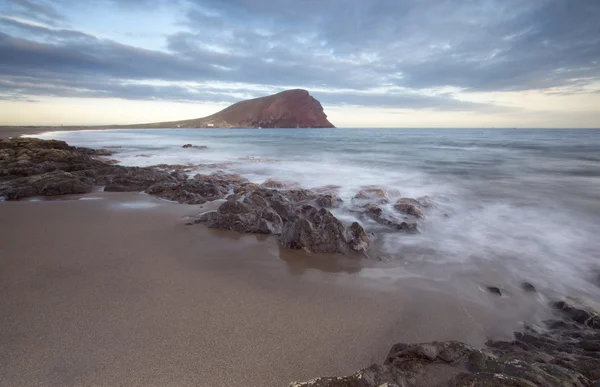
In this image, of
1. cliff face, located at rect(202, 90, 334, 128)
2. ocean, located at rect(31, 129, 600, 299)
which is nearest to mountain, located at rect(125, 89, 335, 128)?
cliff face, located at rect(202, 90, 334, 128)

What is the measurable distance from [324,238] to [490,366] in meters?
2.70

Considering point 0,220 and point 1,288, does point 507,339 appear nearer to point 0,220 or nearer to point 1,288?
point 1,288

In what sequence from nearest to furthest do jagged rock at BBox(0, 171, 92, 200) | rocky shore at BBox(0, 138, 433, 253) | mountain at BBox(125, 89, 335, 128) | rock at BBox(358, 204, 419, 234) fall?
rocky shore at BBox(0, 138, 433, 253), rock at BBox(358, 204, 419, 234), jagged rock at BBox(0, 171, 92, 200), mountain at BBox(125, 89, 335, 128)

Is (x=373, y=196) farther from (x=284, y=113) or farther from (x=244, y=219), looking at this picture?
(x=284, y=113)

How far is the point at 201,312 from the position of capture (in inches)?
110

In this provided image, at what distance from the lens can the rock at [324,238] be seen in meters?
4.34

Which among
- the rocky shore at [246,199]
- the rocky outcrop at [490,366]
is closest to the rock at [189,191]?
the rocky shore at [246,199]

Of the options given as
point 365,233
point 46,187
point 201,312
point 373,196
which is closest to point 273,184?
point 373,196

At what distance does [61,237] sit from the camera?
4.44 meters

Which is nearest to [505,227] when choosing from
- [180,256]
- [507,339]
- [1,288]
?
[507,339]

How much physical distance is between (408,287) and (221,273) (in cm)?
221

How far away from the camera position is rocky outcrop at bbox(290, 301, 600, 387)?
1.66 metres

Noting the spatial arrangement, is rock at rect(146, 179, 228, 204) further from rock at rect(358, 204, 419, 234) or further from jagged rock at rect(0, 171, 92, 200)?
rock at rect(358, 204, 419, 234)

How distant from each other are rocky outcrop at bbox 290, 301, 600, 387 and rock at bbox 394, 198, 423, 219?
3.89m
